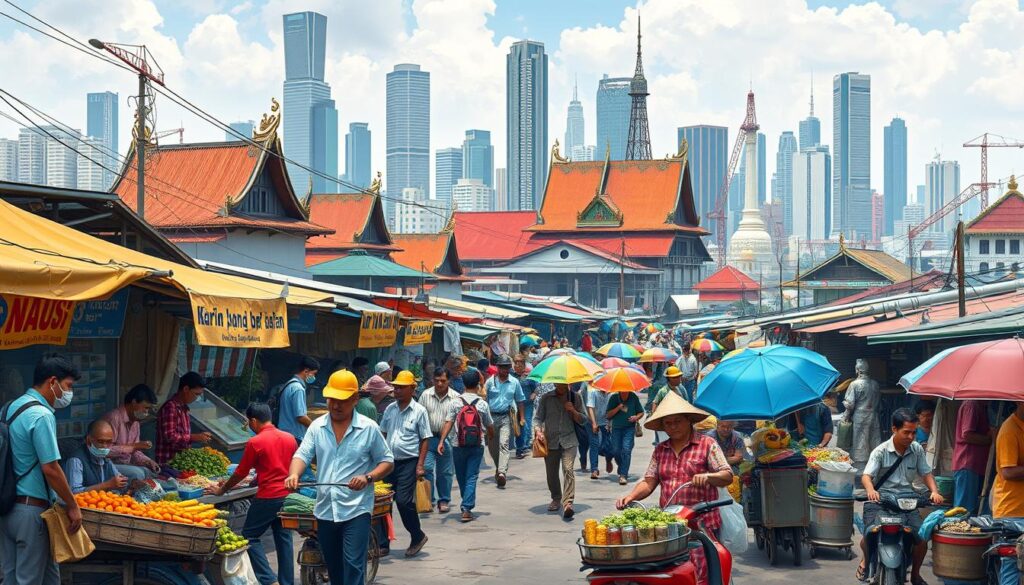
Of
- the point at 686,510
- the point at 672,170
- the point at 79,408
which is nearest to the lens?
the point at 686,510

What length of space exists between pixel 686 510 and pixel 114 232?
30.5ft

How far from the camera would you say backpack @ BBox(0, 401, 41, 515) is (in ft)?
23.5

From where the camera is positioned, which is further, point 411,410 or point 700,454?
point 411,410

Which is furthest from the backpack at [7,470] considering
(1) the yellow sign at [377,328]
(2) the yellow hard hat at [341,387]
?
(1) the yellow sign at [377,328]

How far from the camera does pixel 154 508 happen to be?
7.89 metres

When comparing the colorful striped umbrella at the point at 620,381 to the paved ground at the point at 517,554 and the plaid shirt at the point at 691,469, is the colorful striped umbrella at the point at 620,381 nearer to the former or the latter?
the paved ground at the point at 517,554

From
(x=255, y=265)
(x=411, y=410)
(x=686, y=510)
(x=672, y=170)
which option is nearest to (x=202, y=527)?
(x=686, y=510)

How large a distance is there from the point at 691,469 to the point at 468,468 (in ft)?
18.9

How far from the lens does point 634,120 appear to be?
11906cm

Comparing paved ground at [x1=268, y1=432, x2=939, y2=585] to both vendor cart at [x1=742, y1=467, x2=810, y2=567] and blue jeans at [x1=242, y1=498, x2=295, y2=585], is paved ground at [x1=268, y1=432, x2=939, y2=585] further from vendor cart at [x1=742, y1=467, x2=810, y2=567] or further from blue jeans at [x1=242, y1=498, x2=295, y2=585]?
blue jeans at [x1=242, y1=498, x2=295, y2=585]

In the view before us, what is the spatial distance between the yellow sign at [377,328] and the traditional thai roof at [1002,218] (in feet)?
225

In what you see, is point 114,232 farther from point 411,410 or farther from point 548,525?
point 548,525

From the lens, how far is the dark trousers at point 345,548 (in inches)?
321

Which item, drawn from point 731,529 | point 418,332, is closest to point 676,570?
point 731,529
